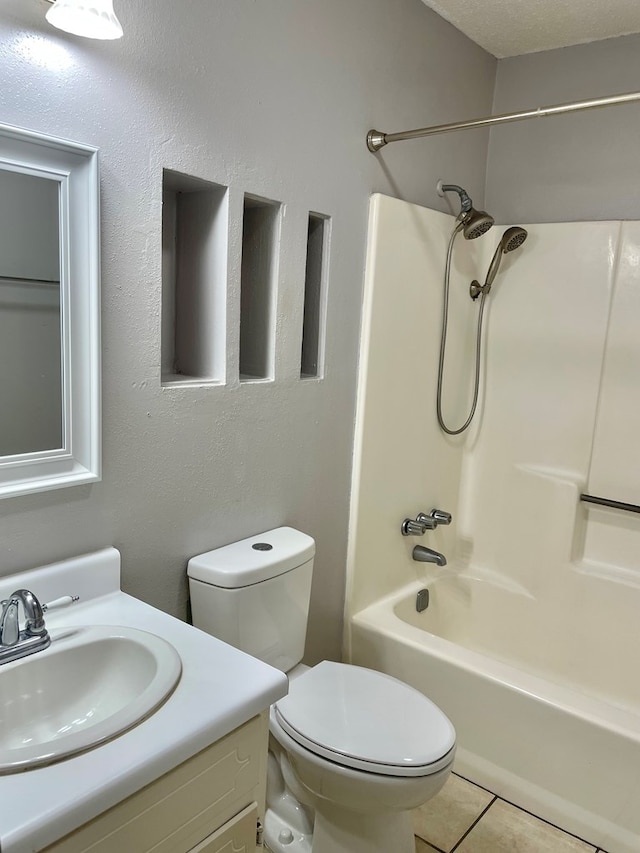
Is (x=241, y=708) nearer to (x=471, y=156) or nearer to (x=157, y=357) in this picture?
(x=157, y=357)

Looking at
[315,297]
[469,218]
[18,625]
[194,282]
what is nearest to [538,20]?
[469,218]

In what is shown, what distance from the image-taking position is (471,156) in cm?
256

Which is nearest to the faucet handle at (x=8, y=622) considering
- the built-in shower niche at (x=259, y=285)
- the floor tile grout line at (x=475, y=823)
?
the built-in shower niche at (x=259, y=285)

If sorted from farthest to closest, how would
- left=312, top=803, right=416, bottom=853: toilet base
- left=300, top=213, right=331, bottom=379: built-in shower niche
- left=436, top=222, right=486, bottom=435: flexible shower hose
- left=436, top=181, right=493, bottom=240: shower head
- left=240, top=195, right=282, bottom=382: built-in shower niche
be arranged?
1. left=436, top=222, right=486, bottom=435: flexible shower hose
2. left=436, top=181, right=493, bottom=240: shower head
3. left=300, top=213, right=331, bottom=379: built-in shower niche
4. left=240, top=195, right=282, bottom=382: built-in shower niche
5. left=312, top=803, right=416, bottom=853: toilet base

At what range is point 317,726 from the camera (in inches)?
61.8

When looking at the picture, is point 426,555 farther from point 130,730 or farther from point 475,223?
point 130,730

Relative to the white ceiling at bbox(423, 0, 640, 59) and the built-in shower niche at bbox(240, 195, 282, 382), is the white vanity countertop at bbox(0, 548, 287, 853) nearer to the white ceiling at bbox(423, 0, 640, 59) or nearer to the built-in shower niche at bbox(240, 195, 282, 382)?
the built-in shower niche at bbox(240, 195, 282, 382)

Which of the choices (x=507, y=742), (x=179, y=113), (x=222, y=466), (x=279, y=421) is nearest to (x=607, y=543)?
(x=507, y=742)

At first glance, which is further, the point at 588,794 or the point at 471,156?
the point at 471,156

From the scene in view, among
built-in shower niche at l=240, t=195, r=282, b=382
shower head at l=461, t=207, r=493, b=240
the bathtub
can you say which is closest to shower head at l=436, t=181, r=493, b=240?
shower head at l=461, t=207, r=493, b=240

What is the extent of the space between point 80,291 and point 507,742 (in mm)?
1724

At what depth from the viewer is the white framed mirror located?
49.3 inches

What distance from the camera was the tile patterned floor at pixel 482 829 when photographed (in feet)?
6.09

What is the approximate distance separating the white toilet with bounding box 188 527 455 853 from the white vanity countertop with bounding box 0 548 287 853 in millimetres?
289
